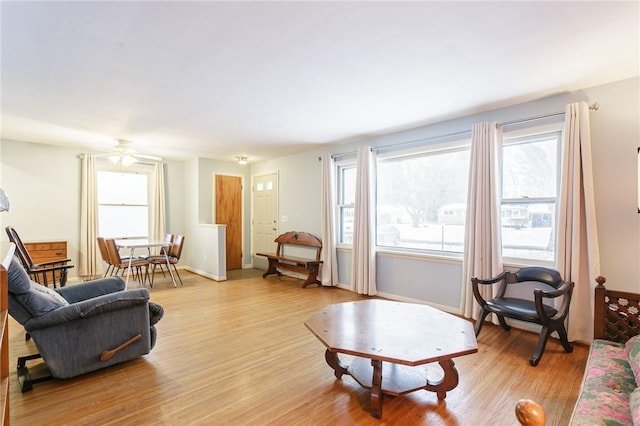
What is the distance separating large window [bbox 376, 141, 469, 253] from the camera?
382 centimetres

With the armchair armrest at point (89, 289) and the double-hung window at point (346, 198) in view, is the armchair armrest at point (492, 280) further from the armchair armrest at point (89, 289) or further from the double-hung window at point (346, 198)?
the armchair armrest at point (89, 289)

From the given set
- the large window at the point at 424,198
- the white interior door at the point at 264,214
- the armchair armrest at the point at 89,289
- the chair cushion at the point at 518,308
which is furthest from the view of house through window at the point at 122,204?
the chair cushion at the point at 518,308

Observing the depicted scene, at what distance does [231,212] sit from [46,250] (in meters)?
3.12

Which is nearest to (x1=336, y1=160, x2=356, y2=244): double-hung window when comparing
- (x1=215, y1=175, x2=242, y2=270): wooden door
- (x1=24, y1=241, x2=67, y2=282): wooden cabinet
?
(x1=215, y1=175, x2=242, y2=270): wooden door

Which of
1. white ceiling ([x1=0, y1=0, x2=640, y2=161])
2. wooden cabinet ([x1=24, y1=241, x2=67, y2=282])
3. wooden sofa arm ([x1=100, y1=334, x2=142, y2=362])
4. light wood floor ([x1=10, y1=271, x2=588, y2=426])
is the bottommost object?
light wood floor ([x1=10, y1=271, x2=588, y2=426])

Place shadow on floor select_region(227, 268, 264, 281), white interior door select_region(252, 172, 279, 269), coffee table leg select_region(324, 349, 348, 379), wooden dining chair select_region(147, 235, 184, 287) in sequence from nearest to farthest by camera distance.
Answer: coffee table leg select_region(324, 349, 348, 379) → wooden dining chair select_region(147, 235, 184, 287) → shadow on floor select_region(227, 268, 264, 281) → white interior door select_region(252, 172, 279, 269)

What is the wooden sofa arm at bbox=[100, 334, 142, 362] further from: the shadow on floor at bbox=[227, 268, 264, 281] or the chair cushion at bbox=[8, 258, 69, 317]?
the shadow on floor at bbox=[227, 268, 264, 281]

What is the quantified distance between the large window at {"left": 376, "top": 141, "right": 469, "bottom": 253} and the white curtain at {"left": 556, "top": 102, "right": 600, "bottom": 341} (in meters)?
1.03

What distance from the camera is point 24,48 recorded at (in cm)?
213

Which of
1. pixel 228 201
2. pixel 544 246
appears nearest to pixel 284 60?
pixel 544 246

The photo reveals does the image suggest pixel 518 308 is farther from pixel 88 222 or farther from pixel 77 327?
pixel 88 222

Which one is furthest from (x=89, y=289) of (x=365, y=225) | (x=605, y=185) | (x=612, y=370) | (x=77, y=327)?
(x=605, y=185)

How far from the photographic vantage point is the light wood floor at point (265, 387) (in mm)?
1832

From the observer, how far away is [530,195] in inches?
127
